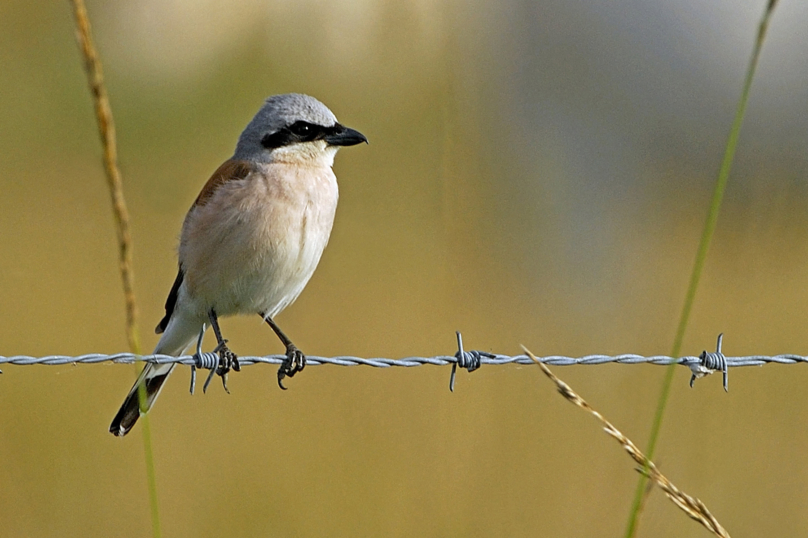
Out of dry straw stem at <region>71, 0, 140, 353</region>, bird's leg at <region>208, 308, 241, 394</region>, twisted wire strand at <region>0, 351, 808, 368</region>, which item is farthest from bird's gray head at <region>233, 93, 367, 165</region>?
dry straw stem at <region>71, 0, 140, 353</region>

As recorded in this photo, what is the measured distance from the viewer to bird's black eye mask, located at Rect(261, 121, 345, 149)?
11.5 feet

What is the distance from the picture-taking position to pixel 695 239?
23.5 feet

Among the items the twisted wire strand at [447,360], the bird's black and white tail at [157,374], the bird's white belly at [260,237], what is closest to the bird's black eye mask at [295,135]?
the bird's white belly at [260,237]

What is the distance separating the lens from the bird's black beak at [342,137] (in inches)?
138

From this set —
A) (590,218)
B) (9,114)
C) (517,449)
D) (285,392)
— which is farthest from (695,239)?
(9,114)

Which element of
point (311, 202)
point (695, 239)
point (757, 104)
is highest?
point (757, 104)

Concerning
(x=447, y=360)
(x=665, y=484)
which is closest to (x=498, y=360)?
(x=447, y=360)

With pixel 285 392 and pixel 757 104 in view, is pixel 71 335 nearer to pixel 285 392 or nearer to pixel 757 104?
pixel 285 392

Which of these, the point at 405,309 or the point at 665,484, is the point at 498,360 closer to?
the point at 665,484

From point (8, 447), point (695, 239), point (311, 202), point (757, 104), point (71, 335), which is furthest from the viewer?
point (757, 104)

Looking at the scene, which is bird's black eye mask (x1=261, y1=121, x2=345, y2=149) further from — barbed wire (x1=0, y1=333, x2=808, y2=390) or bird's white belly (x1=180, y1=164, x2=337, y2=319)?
barbed wire (x1=0, y1=333, x2=808, y2=390)

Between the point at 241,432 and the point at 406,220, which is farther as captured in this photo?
the point at 406,220

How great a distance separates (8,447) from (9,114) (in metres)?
5.99

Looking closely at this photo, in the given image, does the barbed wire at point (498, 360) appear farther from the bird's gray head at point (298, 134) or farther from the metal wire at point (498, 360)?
the bird's gray head at point (298, 134)
